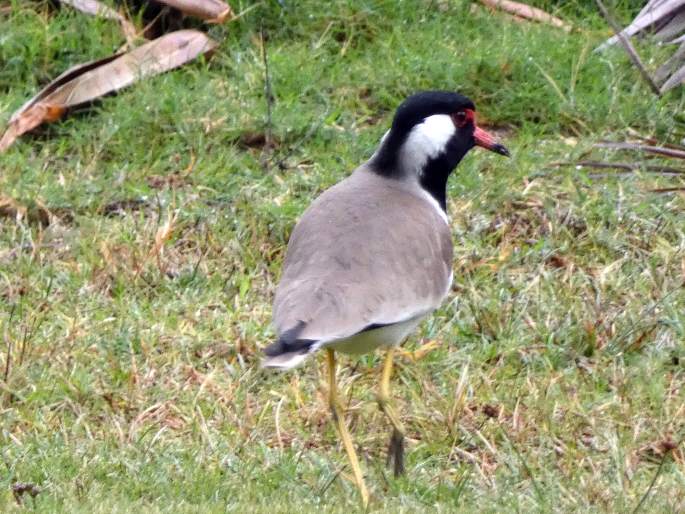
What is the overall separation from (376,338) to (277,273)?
197 cm

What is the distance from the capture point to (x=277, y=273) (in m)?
7.43

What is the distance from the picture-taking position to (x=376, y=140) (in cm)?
837

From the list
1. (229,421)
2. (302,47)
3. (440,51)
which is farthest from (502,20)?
(229,421)

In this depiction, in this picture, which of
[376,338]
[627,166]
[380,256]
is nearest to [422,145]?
[380,256]

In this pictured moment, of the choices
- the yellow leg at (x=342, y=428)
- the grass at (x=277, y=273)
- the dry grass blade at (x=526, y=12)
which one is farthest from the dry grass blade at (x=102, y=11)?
the yellow leg at (x=342, y=428)

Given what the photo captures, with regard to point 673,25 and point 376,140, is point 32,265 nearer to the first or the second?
point 376,140

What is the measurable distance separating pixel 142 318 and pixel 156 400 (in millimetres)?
663

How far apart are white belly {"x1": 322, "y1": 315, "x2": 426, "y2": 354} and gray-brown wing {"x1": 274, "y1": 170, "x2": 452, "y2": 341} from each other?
7 centimetres

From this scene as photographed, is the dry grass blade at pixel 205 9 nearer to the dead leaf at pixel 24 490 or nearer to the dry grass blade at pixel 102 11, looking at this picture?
the dry grass blade at pixel 102 11

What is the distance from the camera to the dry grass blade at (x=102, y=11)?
907 centimetres

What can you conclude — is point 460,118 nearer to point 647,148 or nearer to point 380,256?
point 380,256

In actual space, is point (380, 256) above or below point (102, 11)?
above

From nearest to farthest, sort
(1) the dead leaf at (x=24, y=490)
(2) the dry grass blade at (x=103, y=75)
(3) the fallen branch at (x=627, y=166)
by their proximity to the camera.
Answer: (1) the dead leaf at (x=24, y=490) → (3) the fallen branch at (x=627, y=166) → (2) the dry grass blade at (x=103, y=75)

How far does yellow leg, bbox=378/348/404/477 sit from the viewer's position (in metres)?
5.74
